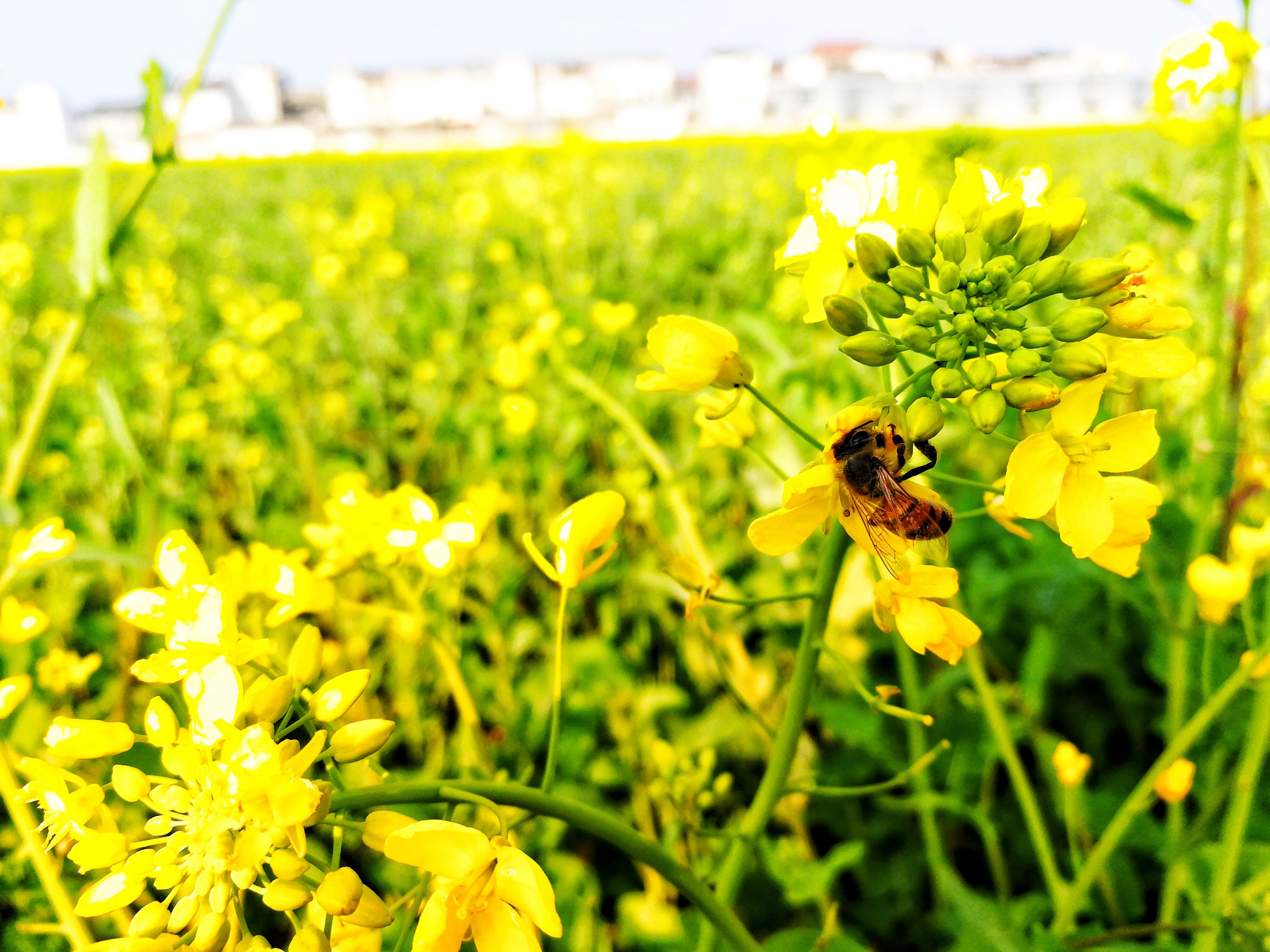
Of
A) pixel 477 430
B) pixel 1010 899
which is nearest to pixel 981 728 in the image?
pixel 1010 899

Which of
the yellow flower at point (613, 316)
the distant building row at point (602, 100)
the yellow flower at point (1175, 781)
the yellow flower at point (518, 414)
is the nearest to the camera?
the yellow flower at point (1175, 781)

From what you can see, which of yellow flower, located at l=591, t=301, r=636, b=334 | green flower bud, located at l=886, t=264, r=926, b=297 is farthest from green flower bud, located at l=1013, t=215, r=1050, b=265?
yellow flower, located at l=591, t=301, r=636, b=334

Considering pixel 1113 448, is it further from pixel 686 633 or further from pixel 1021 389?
pixel 686 633

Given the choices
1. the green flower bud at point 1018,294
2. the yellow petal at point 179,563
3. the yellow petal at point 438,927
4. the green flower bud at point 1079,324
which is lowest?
the yellow petal at point 438,927

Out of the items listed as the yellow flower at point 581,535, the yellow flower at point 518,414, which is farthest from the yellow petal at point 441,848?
the yellow flower at point 518,414

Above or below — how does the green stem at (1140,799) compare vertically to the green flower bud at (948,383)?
below

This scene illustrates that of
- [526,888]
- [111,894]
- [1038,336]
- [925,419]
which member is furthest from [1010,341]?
[111,894]

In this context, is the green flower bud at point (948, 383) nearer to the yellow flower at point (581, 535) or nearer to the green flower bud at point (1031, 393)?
the green flower bud at point (1031, 393)
